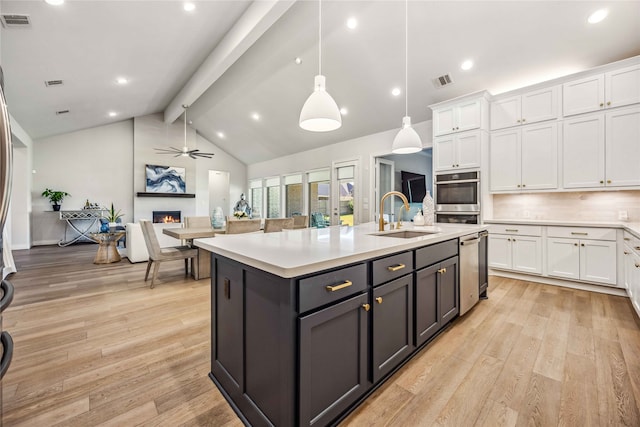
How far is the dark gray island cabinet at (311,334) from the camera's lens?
112 centimetres

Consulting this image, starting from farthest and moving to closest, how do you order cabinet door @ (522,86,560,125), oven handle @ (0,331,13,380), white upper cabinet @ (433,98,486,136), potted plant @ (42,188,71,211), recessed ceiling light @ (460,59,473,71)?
potted plant @ (42,188,71,211), white upper cabinet @ (433,98,486,136), recessed ceiling light @ (460,59,473,71), cabinet door @ (522,86,560,125), oven handle @ (0,331,13,380)

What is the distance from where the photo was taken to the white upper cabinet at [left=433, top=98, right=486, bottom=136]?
4.04 meters

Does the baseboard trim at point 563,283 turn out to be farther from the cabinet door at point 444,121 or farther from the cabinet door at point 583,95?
the cabinet door at point 444,121

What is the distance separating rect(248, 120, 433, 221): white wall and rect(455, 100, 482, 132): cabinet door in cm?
98

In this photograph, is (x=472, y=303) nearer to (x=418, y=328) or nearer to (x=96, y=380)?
(x=418, y=328)

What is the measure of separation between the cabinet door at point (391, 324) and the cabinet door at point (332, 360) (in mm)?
99

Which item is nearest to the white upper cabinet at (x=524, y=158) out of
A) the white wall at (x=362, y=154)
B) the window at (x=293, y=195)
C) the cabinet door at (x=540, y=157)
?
the cabinet door at (x=540, y=157)

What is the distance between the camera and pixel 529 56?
3508 mm

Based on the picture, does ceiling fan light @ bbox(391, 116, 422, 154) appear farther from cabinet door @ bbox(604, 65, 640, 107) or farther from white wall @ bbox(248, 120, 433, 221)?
white wall @ bbox(248, 120, 433, 221)

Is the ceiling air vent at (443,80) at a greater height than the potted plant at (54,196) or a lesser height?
greater

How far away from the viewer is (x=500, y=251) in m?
3.99

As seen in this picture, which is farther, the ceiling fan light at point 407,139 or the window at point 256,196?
the window at point 256,196

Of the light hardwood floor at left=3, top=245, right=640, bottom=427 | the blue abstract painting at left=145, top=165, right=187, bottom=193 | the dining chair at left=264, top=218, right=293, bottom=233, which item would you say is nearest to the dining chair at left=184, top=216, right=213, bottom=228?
the dining chair at left=264, top=218, right=293, bottom=233

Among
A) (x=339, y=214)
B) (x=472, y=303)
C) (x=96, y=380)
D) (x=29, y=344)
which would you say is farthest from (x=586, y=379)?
(x=339, y=214)
